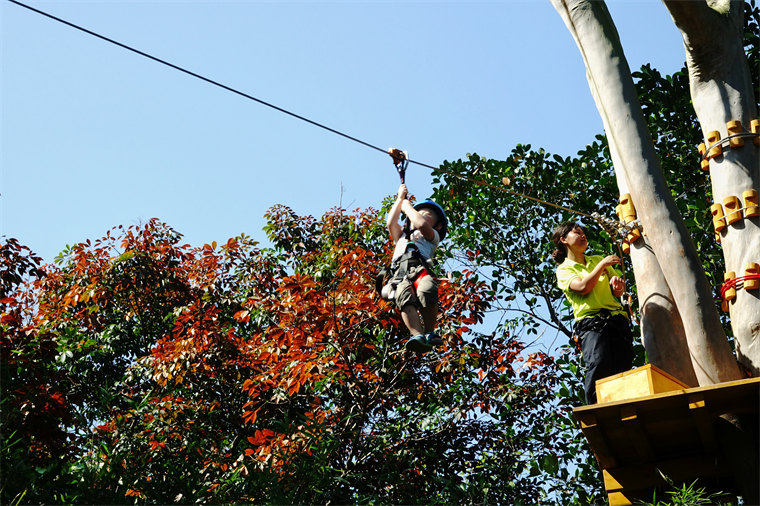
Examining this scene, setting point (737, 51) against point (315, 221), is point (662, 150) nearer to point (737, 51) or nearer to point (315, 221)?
point (737, 51)

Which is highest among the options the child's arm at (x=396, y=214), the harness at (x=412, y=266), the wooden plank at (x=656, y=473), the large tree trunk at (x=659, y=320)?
the child's arm at (x=396, y=214)

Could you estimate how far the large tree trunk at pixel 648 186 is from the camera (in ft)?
15.1

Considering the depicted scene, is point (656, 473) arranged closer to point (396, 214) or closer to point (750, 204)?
point (750, 204)

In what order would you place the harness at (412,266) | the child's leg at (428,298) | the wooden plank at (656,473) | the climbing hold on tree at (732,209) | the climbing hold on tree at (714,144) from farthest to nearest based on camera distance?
the harness at (412,266)
the child's leg at (428,298)
the climbing hold on tree at (714,144)
the climbing hold on tree at (732,209)
the wooden plank at (656,473)

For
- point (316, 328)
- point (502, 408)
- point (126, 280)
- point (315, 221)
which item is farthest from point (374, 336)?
point (126, 280)

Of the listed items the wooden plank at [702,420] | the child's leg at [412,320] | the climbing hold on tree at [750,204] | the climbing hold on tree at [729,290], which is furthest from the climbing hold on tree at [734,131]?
the child's leg at [412,320]

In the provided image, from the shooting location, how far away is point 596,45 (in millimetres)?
5395

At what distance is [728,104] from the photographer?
537 centimetres

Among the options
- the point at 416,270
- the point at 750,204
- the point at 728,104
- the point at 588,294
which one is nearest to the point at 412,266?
the point at 416,270

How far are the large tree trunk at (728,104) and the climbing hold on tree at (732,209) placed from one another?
0.11 feet

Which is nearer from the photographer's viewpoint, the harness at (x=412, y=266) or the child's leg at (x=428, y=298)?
the child's leg at (x=428, y=298)

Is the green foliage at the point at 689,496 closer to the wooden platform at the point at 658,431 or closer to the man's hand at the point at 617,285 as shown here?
the wooden platform at the point at 658,431

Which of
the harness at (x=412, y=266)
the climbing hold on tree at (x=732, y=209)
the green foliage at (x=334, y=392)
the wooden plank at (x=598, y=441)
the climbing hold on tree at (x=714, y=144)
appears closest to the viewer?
the wooden plank at (x=598, y=441)

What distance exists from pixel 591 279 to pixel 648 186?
0.67 meters
